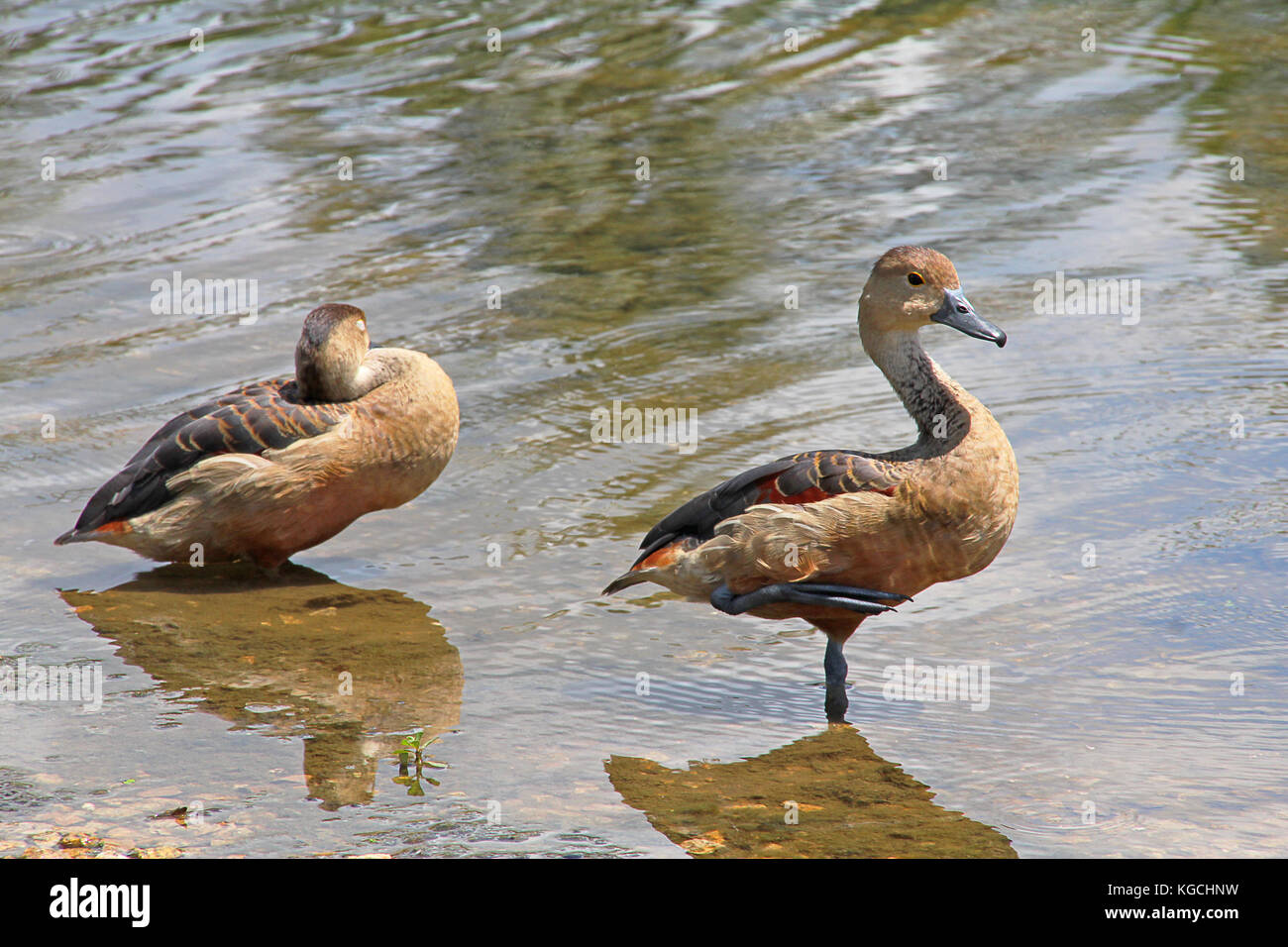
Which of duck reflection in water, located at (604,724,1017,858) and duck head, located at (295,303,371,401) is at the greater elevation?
duck head, located at (295,303,371,401)

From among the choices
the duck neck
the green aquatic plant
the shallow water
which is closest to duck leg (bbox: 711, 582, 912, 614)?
the shallow water

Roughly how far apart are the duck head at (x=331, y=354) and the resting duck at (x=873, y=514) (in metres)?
1.77

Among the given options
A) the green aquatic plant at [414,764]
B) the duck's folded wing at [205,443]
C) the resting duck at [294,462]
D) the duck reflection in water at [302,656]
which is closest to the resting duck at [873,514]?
the duck reflection in water at [302,656]

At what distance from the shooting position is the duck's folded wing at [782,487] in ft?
18.3

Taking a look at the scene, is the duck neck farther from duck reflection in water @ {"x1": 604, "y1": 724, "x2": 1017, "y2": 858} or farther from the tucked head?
duck reflection in water @ {"x1": 604, "y1": 724, "x2": 1017, "y2": 858}

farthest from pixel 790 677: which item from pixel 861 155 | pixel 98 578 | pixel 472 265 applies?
pixel 861 155

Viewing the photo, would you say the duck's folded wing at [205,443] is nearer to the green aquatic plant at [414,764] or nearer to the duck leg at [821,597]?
the green aquatic plant at [414,764]

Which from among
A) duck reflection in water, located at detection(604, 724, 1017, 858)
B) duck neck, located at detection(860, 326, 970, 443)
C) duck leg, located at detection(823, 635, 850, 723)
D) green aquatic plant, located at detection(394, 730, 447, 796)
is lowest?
duck reflection in water, located at detection(604, 724, 1017, 858)

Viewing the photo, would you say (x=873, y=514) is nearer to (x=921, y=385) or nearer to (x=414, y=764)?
(x=921, y=385)

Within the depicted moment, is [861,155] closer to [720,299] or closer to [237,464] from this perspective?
[720,299]

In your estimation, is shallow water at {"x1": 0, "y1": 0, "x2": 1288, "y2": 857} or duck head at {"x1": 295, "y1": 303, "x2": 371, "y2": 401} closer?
shallow water at {"x1": 0, "y1": 0, "x2": 1288, "y2": 857}

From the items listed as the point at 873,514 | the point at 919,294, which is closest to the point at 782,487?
the point at 873,514

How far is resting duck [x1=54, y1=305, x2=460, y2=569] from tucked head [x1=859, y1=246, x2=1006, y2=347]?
2.16m

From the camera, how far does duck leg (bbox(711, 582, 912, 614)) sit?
5430 mm
